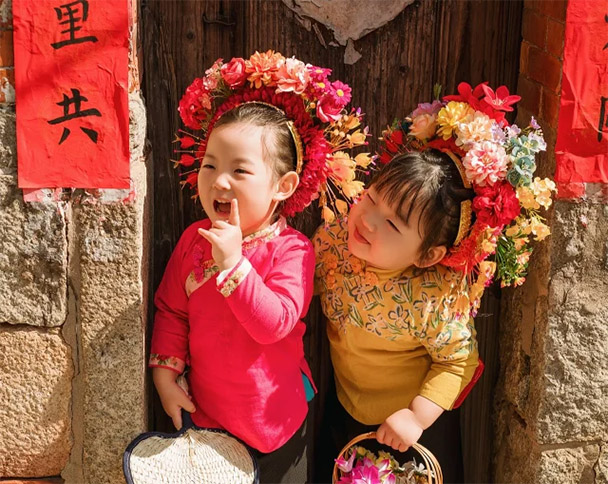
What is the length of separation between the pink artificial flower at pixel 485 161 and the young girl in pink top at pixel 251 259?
39cm

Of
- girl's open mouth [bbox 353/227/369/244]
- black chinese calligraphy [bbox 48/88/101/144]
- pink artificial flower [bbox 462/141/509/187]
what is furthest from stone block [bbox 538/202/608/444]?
black chinese calligraphy [bbox 48/88/101/144]

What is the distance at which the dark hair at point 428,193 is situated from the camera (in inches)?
106

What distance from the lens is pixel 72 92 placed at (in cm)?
256

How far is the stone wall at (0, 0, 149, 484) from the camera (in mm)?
2641

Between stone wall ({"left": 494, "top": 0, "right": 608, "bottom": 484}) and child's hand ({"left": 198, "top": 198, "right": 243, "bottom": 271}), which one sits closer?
child's hand ({"left": 198, "top": 198, "right": 243, "bottom": 271})

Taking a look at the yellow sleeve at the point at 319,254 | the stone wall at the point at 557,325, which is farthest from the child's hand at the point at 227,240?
A: the stone wall at the point at 557,325

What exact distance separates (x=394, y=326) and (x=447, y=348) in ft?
0.60

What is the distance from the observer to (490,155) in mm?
2602

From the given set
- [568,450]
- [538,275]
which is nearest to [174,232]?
[538,275]

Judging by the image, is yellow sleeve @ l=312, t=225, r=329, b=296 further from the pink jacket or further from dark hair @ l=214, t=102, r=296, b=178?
dark hair @ l=214, t=102, r=296, b=178

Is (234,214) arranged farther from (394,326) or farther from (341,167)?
(394,326)

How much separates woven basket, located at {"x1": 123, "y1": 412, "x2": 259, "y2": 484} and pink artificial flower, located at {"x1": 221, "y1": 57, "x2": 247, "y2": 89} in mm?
1071

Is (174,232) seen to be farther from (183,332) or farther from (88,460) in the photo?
(88,460)

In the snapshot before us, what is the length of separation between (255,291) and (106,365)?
58 cm
